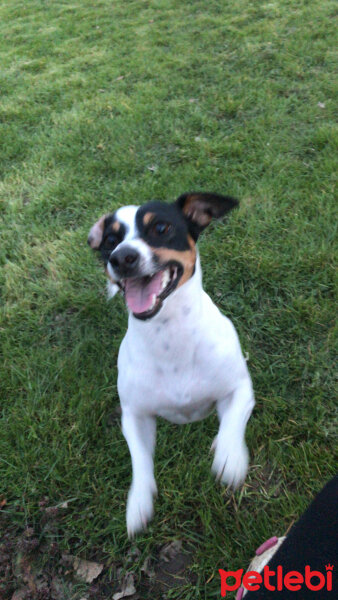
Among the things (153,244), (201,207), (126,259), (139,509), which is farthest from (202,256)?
(139,509)

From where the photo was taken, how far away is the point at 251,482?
86.4 inches

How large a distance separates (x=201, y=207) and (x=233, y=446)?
1.07 metres

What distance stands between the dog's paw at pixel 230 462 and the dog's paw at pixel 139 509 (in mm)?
307

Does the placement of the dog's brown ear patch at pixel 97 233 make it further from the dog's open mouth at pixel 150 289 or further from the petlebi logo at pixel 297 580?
the petlebi logo at pixel 297 580

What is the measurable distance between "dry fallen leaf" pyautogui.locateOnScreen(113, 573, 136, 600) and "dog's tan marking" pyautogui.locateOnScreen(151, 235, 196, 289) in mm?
1265

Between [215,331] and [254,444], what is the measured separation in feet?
2.17

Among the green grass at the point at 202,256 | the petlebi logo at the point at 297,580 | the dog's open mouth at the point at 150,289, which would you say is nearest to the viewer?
the petlebi logo at the point at 297,580

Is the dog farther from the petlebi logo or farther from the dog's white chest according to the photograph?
the petlebi logo

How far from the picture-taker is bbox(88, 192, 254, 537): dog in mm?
1885

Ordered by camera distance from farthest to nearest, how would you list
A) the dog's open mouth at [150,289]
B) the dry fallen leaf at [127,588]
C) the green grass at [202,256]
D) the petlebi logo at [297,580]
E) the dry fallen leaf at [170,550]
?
the green grass at [202,256] → the dry fallen leaf at [170,550] → the dry fallen leaf at [127,588] → the dog's open mouth at [150,289] → the petlebi logo at [297,580]

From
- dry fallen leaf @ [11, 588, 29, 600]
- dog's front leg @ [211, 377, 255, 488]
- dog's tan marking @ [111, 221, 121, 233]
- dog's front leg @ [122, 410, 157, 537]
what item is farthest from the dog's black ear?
dry fallen leaf @ [11, 588, 29, 600]

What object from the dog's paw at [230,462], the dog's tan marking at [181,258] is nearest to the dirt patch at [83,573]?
the dog's paw at [230,462]

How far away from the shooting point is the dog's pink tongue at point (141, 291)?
1.85m

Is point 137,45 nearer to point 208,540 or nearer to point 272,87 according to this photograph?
point 272,87
